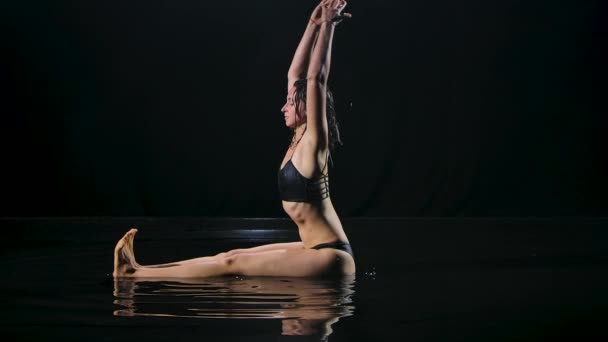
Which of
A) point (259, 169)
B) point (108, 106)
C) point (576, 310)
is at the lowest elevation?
point (576, 310)

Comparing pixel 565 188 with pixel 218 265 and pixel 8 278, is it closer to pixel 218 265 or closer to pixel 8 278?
pixel 218 265

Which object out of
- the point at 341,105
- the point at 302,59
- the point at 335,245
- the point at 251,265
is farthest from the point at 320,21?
the point at 341,105

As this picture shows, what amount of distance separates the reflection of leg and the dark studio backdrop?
3.83m

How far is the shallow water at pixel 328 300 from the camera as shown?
6.30 ft

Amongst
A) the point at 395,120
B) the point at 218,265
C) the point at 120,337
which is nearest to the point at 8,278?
the point at 218,265

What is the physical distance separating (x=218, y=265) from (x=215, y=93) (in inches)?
159

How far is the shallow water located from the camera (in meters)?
1.92

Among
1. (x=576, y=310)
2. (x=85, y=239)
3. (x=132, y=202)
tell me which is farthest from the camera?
(x=132, y=202)

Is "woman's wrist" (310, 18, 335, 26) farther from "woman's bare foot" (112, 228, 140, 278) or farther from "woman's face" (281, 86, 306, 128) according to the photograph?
"woman's bare foot" (112, 228, 140, 278)

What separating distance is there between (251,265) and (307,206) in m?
0.33

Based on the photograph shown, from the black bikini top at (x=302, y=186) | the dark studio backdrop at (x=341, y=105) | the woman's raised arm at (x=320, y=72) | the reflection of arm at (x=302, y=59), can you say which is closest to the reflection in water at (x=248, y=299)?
the black bikini top at (x=302, y=186)

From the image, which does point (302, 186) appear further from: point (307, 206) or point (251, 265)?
point (251, 265)

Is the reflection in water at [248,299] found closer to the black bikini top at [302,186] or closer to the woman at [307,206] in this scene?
the woman at [307,206]

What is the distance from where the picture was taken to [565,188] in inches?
275
